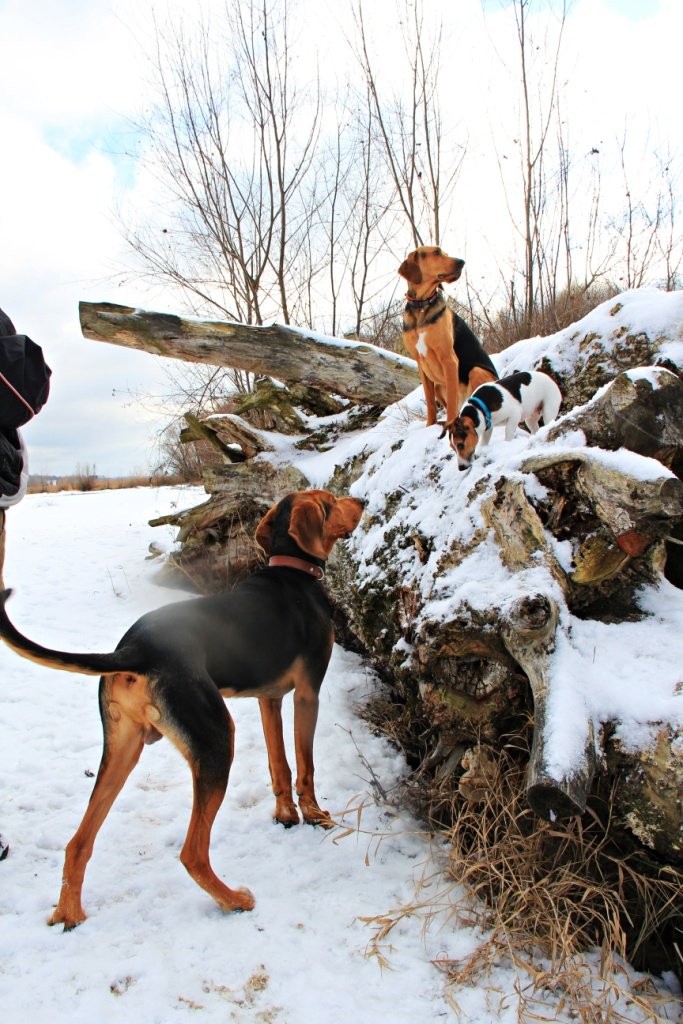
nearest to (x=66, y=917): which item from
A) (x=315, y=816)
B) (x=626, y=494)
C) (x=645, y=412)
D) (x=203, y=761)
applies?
(x=203, y=761)

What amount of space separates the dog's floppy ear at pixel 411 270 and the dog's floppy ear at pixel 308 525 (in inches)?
84.2

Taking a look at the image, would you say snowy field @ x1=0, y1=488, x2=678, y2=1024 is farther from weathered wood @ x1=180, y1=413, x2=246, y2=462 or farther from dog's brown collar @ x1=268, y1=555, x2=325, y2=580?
weathered wood @ x1=180, y1=413, x2=246, y2=462

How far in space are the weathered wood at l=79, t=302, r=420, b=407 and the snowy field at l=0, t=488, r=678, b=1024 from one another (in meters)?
2.90

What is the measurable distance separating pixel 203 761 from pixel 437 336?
3.21 metres

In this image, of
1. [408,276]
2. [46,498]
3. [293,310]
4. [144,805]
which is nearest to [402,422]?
[408,276]

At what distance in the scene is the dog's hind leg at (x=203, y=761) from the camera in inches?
83.7

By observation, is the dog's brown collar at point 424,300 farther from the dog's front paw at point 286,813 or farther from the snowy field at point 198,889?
the dog's front paw at point 286,813

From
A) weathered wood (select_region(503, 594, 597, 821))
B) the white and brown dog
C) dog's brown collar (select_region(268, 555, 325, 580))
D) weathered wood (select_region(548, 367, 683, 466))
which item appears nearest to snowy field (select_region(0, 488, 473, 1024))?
weathered wood (select_region(503, 594, 597, 821))

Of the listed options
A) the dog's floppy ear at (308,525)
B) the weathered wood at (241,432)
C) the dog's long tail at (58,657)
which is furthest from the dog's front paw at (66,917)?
the weathered wood at (241,432)

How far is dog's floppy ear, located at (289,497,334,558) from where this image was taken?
2.93m

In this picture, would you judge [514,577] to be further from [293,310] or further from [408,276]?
[293,310]

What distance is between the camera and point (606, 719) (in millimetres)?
2229

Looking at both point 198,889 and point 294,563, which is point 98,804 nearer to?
point 198,889

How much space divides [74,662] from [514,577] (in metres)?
1.77
